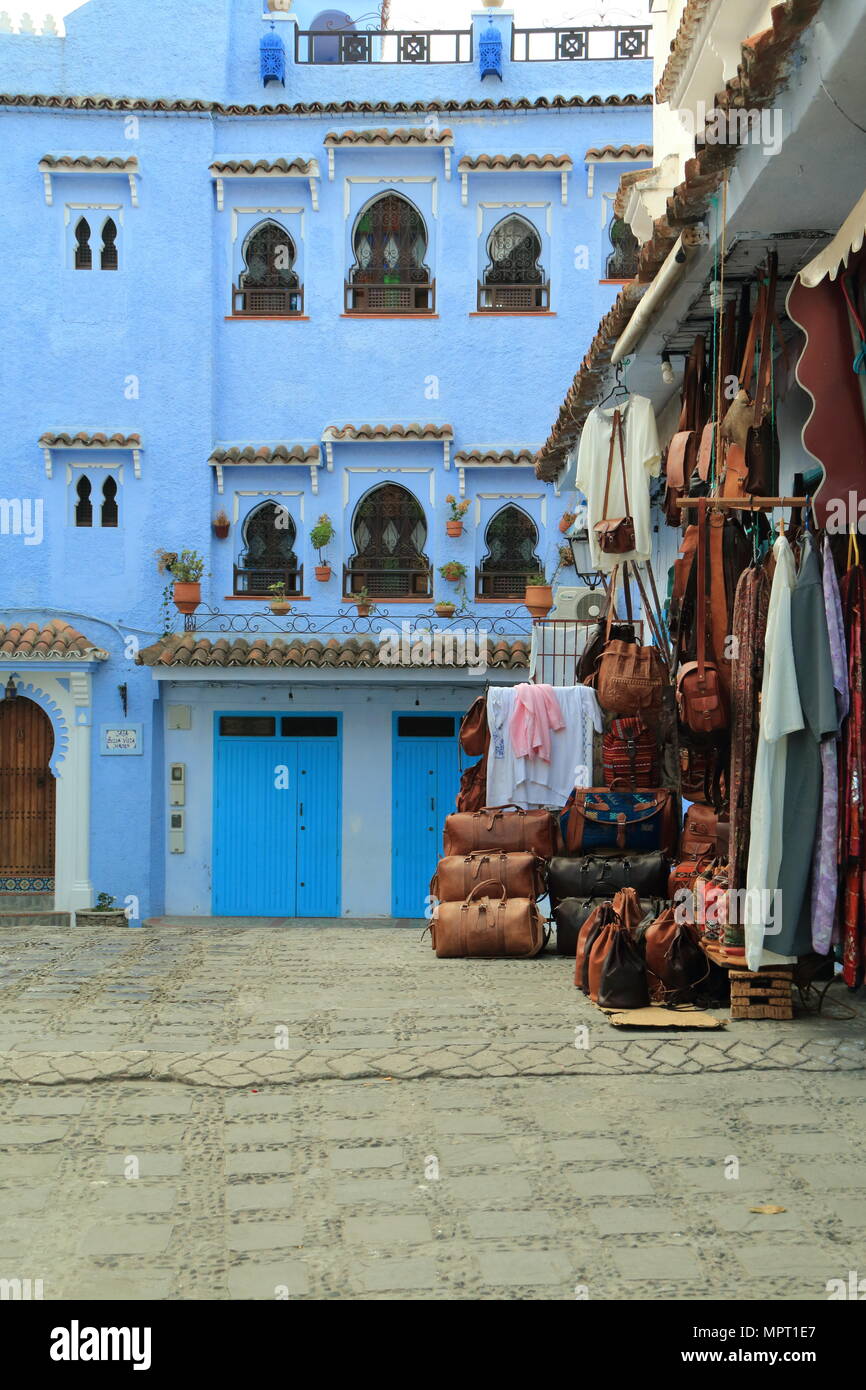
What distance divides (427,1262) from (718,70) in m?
7.10

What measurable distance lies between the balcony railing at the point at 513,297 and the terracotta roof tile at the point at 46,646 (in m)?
6.64

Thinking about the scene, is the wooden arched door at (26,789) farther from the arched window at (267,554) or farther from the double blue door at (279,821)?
the arched window at (267,554)

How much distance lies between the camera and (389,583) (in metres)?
18.5

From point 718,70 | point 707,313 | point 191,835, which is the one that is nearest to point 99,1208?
point 707,313

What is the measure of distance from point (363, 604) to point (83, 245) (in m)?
6.00

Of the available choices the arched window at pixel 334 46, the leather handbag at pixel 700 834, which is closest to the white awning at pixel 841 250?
the leather handbag at pixel 700 834

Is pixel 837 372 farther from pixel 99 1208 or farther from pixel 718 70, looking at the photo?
pixel 99 1208

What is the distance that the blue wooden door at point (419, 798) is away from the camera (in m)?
18.2

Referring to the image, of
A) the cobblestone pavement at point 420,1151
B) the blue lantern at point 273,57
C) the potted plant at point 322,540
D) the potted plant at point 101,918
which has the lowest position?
the potted plant at point 101,918

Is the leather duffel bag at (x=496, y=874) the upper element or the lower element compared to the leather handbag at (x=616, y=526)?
lower

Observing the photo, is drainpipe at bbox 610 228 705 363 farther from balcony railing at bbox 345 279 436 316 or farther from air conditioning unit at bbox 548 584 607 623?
A: balcony railing at bbox 345 279 436 316

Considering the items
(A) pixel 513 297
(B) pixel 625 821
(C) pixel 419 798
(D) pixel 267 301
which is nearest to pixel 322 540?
(D) pixel 267 301

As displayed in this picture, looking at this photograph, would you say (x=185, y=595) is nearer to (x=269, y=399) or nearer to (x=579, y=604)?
(x=269, y=399)

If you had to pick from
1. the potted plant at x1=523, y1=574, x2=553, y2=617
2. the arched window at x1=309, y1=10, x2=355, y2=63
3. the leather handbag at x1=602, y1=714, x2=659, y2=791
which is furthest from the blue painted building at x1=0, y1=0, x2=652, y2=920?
the leather handbag at x1=602, y1=714, x2=659, y2=791
